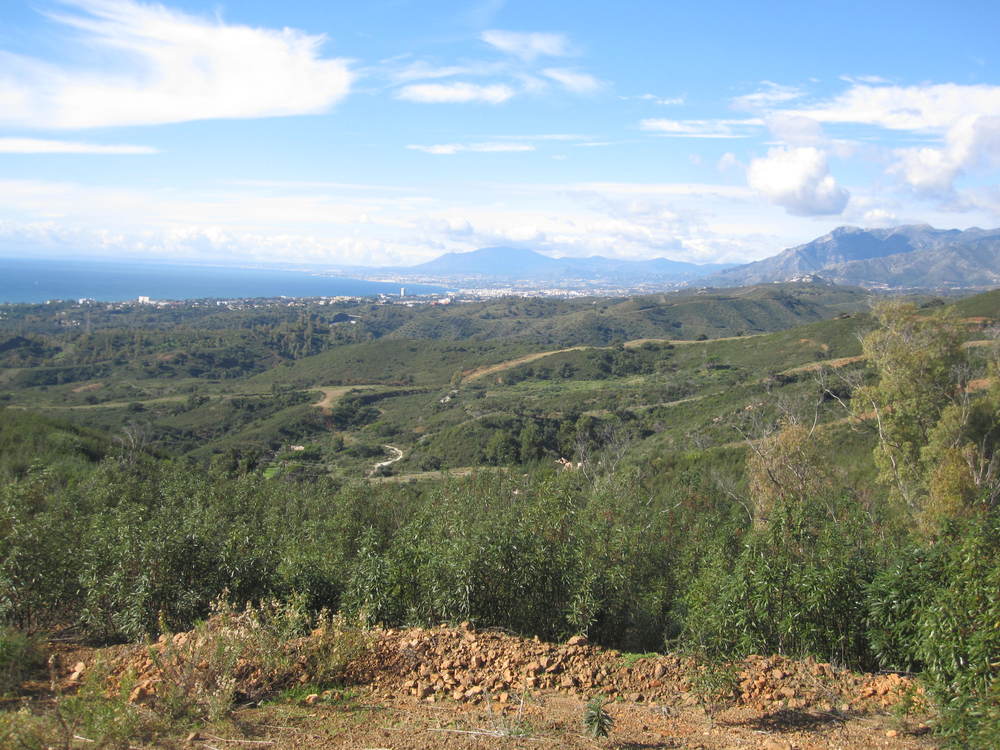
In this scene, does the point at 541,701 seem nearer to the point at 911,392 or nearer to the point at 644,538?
the point at 644,538

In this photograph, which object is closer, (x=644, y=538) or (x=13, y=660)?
(x=13, y=660)

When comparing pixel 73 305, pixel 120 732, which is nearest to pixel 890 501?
pixel 120 732

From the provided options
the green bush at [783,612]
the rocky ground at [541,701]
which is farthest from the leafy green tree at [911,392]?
the rocky ground at [541,701]

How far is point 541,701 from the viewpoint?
777cm

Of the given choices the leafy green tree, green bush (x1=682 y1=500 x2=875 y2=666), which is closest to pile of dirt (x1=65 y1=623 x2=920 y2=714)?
green bush (x1=682 y1=500 x2=875 y2=666)

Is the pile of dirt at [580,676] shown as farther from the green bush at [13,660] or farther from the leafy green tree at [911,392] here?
the leafy green tree at [911,392]

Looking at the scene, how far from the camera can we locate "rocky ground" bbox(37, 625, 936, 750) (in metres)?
6.71

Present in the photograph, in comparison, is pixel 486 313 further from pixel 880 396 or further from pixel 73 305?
pixel 880 396

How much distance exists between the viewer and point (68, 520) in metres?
13.6

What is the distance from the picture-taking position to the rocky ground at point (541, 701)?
6.71 meters

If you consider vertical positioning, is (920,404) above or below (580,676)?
above

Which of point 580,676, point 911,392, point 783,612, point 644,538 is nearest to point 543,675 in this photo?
point 580,676

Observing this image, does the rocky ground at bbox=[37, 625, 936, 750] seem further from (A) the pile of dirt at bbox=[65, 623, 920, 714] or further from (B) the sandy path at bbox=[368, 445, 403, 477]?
(B) the sandy path at bbox=[368, 445, 403, 477]

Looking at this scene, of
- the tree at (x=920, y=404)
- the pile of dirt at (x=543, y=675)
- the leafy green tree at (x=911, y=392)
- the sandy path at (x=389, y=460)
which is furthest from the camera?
the sandy path at (x=389, y=460)
